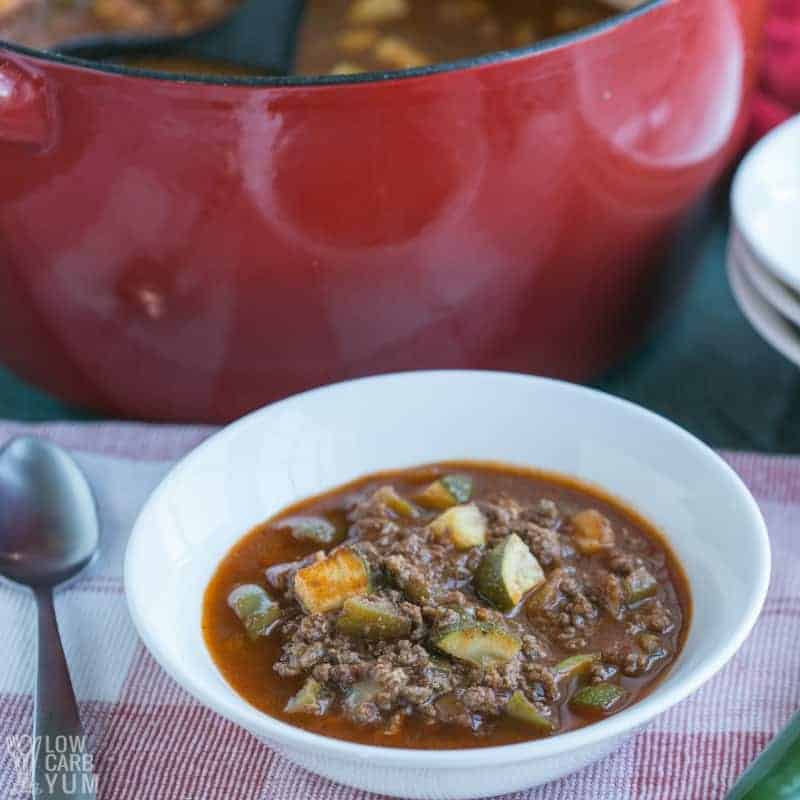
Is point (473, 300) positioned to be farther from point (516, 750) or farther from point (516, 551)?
point (516, 750)

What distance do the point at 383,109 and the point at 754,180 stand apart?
1.99ft

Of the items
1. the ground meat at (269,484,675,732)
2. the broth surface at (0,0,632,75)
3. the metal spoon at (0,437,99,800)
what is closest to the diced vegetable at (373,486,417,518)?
the ground meat at (269,484,675,732)

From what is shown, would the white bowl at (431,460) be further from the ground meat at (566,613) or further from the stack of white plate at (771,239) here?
the stack of white plate at (771,239)

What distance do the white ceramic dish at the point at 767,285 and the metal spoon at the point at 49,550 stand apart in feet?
2.88

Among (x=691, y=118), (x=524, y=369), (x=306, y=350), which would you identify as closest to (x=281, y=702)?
(x=306, y=350)

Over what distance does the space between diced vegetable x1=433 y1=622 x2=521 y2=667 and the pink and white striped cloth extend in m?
0.14

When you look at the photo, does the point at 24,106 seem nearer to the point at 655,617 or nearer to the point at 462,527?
the point at 462,527

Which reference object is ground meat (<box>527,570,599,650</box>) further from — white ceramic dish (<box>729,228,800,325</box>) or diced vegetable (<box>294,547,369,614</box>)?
white ceramic dish (<box>729,228,800,325</box>)

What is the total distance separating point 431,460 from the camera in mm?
1551

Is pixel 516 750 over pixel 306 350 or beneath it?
over

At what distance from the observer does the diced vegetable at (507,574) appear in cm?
131

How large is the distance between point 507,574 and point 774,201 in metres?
0.75

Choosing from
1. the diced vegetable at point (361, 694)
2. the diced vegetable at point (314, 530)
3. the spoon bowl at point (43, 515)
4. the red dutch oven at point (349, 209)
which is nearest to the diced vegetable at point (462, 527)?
the diced vegetable at point (314, 530)

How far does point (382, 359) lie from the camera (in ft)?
5.62
